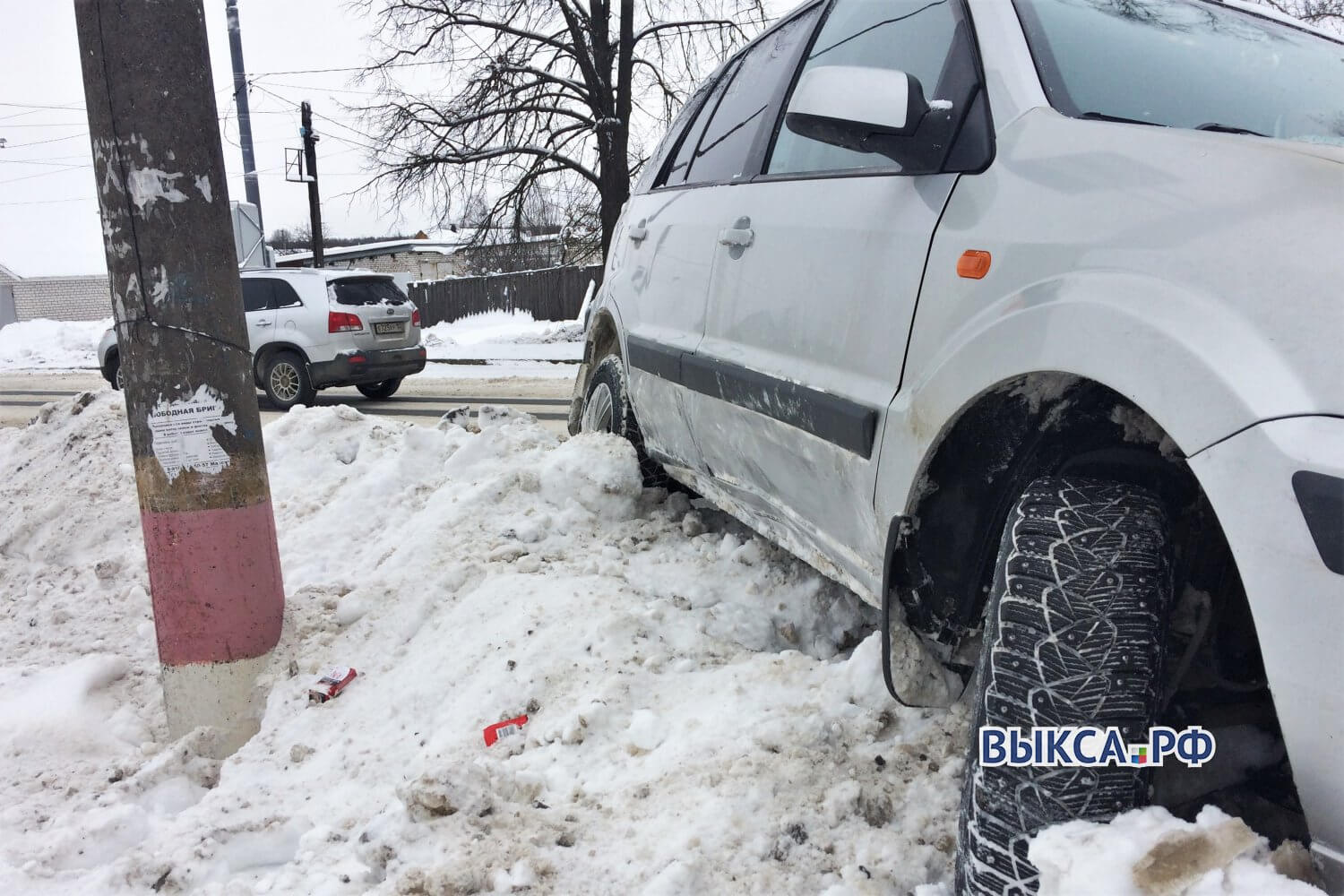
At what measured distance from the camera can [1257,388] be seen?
3.90 feet

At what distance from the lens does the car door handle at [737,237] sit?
2.66m

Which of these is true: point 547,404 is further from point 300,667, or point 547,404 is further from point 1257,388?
point 1257,388

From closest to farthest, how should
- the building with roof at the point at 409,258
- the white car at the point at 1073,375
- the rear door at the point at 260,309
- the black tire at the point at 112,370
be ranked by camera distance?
the white car at the point at 1073,375 → the rear door at the point at 260,309 → the black tire at the point at 112,370 → the building with roof at the point at 409,258

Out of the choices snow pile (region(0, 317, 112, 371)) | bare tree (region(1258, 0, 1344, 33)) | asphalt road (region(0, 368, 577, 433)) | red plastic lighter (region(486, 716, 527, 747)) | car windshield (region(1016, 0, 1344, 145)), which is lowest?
snow pile (region(0, 317, 112, 371))

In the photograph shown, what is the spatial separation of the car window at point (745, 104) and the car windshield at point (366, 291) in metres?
8.66

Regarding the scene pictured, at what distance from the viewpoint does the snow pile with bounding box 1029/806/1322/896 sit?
3.93 ft

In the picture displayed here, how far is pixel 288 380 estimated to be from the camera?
36.7ft

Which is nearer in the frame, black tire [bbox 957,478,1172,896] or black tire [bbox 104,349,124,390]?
black tire [bbox 957,478,1172,896]

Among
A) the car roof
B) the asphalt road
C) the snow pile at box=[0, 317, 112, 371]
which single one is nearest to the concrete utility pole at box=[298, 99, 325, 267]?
the snow pile at box=[0, 317, 112, 371]

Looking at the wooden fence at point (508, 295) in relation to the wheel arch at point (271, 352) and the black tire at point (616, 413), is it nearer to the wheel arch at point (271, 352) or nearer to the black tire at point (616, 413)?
the wheel arch at point (271, 352)

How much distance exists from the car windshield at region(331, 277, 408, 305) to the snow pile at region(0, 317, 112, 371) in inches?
413

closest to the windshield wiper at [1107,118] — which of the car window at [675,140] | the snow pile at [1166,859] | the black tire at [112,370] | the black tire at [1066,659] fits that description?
the black tire at [1066,659]

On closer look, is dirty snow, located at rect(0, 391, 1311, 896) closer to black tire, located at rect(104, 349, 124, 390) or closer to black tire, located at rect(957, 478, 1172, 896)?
black tire, located at rect(957, 478, 1172, 896)

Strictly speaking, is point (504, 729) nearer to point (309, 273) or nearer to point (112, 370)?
point (309, 273)
